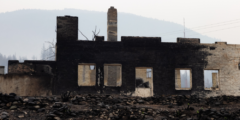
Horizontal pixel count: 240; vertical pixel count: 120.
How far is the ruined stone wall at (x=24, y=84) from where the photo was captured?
11.8 metres

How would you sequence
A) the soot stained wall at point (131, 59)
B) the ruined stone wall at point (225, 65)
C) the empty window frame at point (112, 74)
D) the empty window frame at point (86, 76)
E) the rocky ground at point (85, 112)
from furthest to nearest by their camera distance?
the empty window frame at point (86, 76)
the empty window frame at point (112, 74)
the ruined stone wall at point (225, 65)
the soot stained wall at point (131, 59)
the rocky ground at point (85, 112)

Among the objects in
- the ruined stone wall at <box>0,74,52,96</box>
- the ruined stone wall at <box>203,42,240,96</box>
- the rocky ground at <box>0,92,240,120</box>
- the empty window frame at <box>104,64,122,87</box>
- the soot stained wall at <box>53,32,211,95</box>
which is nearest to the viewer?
the rocky ground at <box>0,92,240,120</box>

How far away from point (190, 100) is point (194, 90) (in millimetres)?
4879

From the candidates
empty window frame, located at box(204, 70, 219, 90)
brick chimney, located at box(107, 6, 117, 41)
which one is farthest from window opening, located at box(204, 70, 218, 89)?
brick chimney, located at box(107, 6, 117, 41)

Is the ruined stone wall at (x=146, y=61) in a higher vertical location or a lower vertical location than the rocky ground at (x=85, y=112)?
higher

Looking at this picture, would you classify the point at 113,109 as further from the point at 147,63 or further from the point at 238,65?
the point at 238,65

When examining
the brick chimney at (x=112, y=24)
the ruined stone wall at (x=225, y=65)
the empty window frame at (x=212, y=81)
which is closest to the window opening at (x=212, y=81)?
the empty window frame at (x=212, y=81)

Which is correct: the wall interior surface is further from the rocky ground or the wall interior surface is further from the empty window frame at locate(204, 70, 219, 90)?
the rocky ground

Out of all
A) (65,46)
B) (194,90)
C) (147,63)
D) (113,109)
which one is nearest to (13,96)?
(113,109)

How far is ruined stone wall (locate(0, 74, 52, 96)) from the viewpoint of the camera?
11758 mm

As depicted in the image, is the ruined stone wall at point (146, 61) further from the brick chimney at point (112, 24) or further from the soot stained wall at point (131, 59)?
the brick chimney at point (112, 24)

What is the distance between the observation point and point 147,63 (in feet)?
50.3

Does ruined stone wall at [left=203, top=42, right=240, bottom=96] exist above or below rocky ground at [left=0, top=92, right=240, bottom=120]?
above

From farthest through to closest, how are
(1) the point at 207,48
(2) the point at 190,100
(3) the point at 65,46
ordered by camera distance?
(1) the point at 207,48 < (3) the point at 65,46 < (2) the point at 190,100
